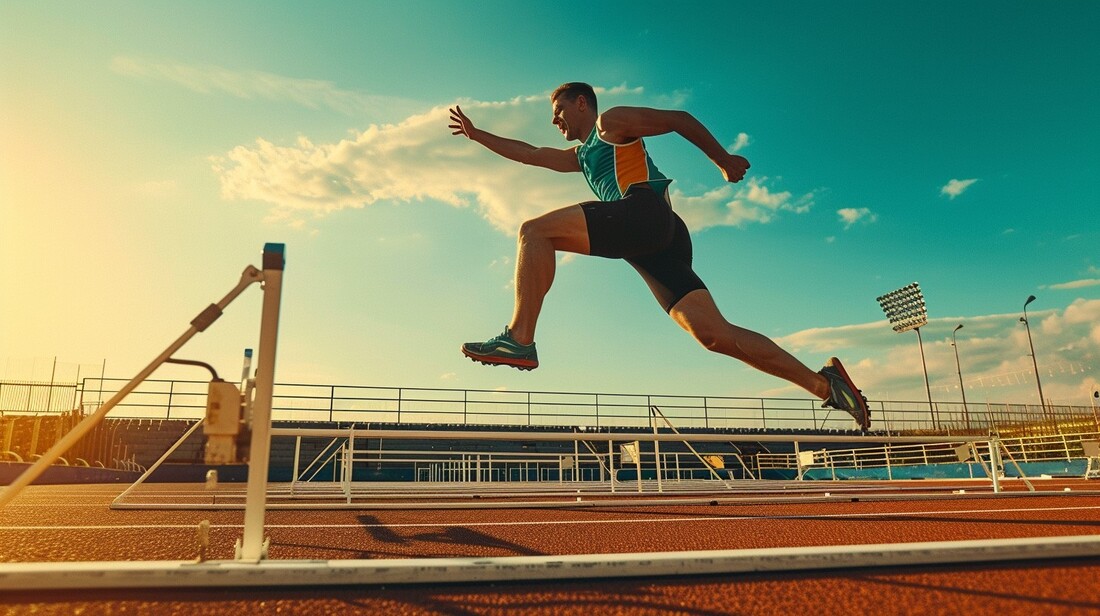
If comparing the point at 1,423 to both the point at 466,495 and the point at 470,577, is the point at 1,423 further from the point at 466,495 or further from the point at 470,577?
the point at 470,577

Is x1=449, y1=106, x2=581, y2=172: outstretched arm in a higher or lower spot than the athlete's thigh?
higher

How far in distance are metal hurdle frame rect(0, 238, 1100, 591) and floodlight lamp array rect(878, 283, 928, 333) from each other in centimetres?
3853

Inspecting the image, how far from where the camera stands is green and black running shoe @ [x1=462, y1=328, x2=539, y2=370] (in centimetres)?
267

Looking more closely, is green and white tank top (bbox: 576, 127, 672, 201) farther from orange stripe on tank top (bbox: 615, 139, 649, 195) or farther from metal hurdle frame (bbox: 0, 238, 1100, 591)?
metal hurdle frame (bbox: 0, 238, 1100, 591)

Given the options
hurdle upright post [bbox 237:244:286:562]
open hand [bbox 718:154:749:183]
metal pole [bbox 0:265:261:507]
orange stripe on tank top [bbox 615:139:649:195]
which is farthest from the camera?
open hand [bbox 718:154:749:183]

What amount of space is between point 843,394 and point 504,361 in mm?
1865

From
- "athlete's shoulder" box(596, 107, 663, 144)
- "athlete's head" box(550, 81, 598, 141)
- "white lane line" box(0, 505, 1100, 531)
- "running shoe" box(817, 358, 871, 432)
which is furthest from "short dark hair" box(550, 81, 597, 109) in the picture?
"white lane line" box(0, 505, 1100, 531)

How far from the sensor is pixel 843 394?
3498 millimetres

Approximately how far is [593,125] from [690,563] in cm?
222

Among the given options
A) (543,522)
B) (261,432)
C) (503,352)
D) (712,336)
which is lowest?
(543,522)

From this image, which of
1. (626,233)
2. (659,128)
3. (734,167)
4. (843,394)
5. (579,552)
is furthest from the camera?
(843,394)

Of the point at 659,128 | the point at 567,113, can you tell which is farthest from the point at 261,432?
the point at 567,113

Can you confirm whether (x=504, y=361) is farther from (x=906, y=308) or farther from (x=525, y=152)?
(x=906, y=308)

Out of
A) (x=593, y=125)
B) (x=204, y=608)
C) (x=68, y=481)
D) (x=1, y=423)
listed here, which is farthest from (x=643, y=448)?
(x=204, y=608)
